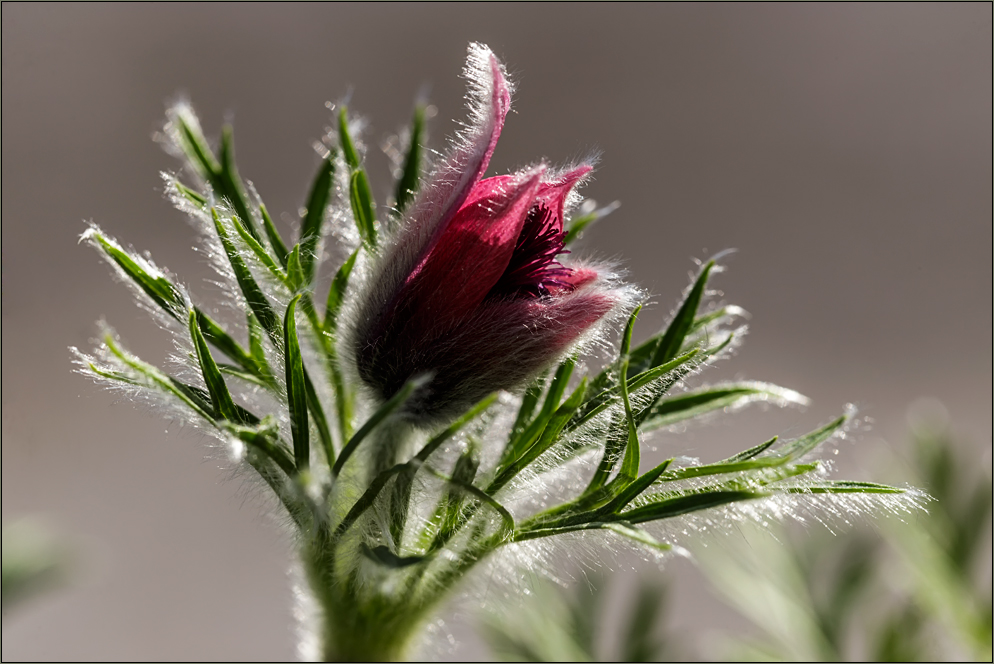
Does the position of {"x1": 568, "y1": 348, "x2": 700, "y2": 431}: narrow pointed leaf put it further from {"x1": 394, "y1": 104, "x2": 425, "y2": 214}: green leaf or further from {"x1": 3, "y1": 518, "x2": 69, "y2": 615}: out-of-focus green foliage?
{"x1": 3, "y1": 518, "x2": 69, "y2": 615}: out-of-focus green foliage

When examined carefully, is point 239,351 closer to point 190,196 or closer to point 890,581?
point 190,196

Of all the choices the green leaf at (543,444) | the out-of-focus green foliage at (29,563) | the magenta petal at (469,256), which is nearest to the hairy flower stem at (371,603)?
the green leaf at (543,444)

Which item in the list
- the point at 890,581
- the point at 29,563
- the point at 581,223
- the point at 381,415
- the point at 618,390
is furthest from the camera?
the point at 890,581

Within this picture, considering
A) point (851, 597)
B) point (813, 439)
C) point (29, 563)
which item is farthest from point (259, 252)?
point (851, 597)

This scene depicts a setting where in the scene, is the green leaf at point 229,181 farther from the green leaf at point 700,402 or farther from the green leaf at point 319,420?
the green leaf at point 700,402

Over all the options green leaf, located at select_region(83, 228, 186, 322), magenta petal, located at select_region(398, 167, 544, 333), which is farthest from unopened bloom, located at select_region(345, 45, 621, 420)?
green leaf, located at select_region(83, 228, 186, 322)

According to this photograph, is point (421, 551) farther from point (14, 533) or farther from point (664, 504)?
point (14, 533)
